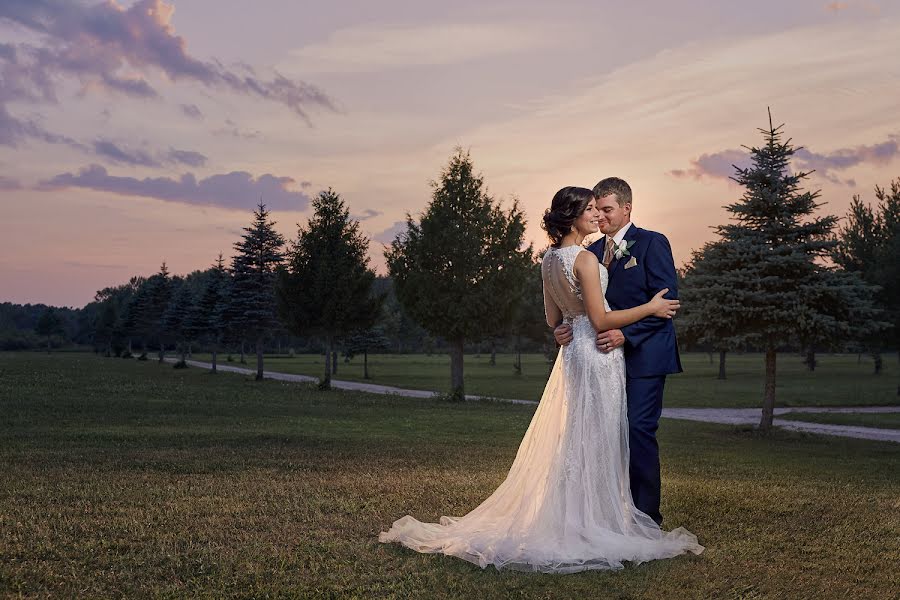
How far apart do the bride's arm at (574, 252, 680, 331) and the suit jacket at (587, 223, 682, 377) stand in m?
0.13

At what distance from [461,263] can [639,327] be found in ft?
81.5

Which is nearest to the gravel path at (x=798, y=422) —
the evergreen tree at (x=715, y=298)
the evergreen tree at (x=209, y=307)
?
the evergreen tree at (x=715, y=298)

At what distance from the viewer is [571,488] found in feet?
22.6

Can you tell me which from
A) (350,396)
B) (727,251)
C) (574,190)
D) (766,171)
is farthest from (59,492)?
(350,396)

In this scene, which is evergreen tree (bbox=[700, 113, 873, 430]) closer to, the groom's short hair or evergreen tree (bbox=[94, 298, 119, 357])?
the groom's short hair

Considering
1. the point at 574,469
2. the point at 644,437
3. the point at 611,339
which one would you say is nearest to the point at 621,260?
the point at 611,339

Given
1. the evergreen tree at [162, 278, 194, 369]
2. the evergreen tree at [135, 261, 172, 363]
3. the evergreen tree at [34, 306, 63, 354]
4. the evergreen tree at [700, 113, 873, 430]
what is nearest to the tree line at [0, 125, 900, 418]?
the evergreen tree at [700, 113, 873, 430]

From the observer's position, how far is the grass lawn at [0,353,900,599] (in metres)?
5.97

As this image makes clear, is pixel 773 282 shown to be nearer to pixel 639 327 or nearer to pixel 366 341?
pixel 639 327

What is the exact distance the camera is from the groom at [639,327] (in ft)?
22.4

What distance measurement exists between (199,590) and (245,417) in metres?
16.3

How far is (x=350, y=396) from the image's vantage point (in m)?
33.1

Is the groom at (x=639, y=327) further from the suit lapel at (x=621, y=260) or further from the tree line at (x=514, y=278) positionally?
the tree line at (x=514, y=278)

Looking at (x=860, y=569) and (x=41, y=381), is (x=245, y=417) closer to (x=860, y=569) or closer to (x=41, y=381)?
(x=860, y=569)
